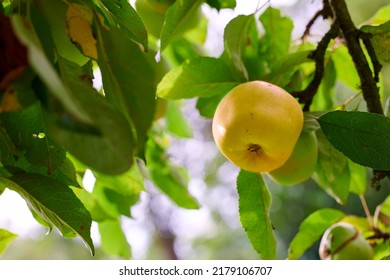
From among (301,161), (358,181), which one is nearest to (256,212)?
(301,161)

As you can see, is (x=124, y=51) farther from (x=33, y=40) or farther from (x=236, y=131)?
(x=236, y=131)

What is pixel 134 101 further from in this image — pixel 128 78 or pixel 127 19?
pixel 127 19

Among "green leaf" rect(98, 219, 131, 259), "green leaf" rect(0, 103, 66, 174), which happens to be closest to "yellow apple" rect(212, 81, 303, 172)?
"green leaf" rect(0, 103, 66, 174)

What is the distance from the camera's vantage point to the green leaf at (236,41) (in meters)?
0.96

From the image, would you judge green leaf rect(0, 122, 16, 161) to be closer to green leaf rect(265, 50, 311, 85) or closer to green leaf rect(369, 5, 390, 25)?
green leaf rect(265, 50, 311, 85)

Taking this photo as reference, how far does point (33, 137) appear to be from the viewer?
732 mm

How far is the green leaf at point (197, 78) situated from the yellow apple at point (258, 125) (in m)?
0.18

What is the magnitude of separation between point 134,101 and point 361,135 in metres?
0.39

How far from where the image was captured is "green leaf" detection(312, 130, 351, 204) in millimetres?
1040

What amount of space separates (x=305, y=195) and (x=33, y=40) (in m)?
7.13

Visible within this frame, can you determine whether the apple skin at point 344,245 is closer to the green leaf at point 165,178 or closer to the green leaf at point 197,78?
the green leaf at point 165,178

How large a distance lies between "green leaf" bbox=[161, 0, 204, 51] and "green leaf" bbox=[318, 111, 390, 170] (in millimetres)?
283
